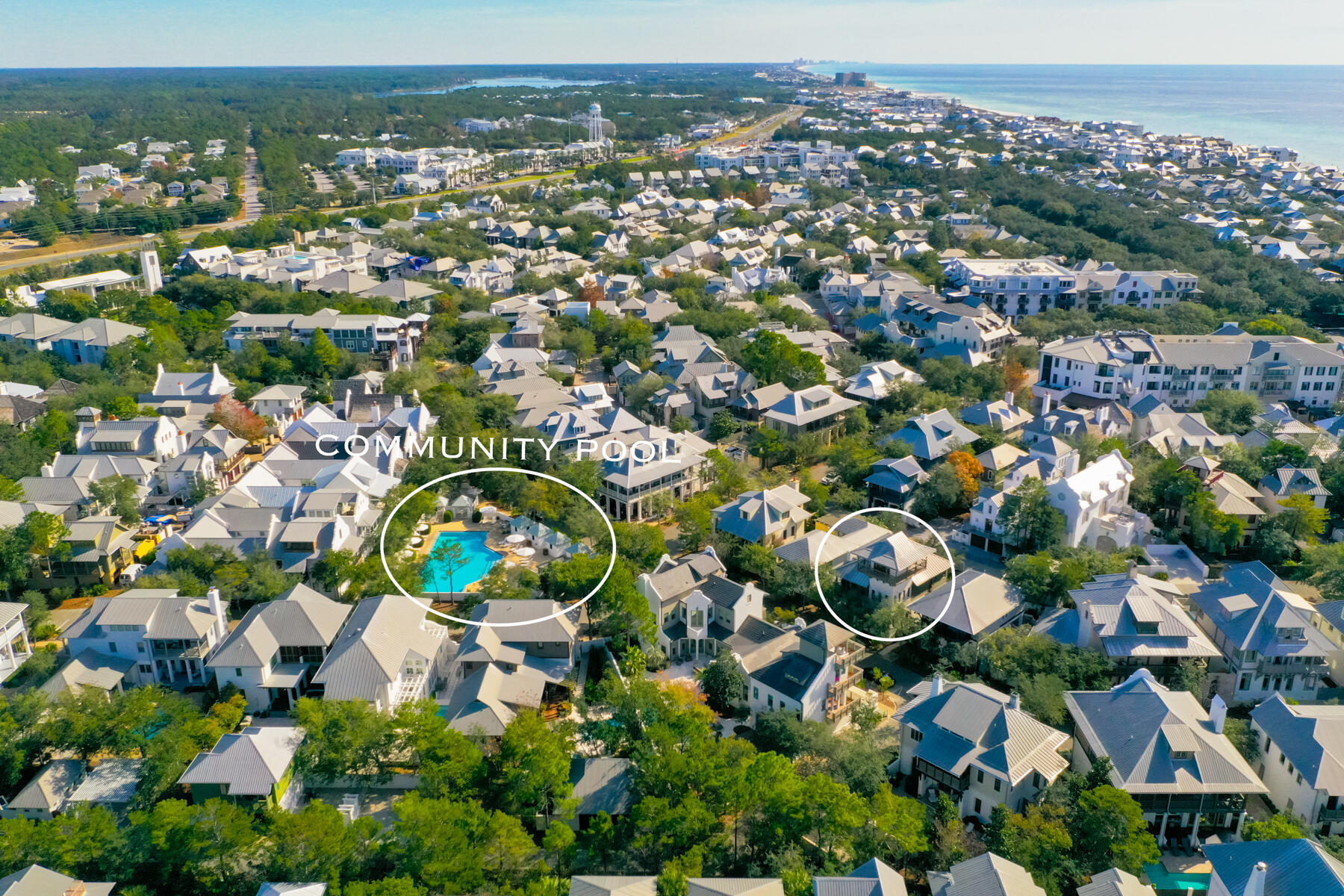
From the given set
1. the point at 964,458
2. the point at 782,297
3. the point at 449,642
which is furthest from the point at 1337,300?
the point at 449,642

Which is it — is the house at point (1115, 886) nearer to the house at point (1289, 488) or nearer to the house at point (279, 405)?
the house at point (1289, 488)

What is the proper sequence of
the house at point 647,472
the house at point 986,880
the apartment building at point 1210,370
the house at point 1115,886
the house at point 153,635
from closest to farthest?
1. the house at point 986,880
2. the house at point 1115,886
3. the house at point 153,635
4. the house at point 647,472
5. the apartment building at point 1210,370

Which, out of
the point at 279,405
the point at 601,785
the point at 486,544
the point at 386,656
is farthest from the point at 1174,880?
the point at 279,405

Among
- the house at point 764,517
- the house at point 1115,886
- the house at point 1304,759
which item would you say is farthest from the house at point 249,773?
the house at point 1304,759

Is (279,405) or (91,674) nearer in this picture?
(91,674)

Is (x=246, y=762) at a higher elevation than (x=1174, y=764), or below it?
higher

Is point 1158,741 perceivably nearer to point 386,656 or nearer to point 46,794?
point 386,656
